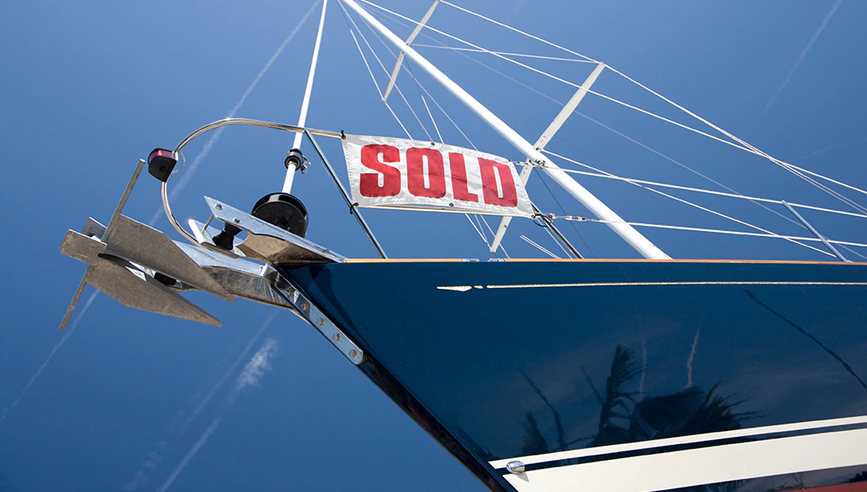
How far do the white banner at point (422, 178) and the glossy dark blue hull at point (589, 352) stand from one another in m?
0.64

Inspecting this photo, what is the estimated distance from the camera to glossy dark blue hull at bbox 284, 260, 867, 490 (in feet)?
7.50

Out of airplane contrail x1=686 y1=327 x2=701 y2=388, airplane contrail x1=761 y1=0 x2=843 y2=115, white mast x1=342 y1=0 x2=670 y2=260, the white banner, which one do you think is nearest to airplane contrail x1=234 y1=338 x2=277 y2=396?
white mast x1=342 y1=0 x2=670 y2=260

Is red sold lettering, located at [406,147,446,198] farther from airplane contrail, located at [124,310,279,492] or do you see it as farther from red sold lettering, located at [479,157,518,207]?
airplane contrail, located at [124,310,279,492]

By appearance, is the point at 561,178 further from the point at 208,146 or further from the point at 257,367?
the point at 208,146

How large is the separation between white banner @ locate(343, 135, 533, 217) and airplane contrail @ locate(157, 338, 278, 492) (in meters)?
6.99

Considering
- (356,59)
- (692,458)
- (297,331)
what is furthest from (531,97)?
(692,458)

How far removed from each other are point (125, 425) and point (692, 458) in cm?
826

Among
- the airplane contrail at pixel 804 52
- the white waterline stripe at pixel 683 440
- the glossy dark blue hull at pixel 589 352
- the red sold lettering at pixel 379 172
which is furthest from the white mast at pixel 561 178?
the airplane contrail at pixel 804 52

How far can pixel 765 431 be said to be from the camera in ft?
8.57

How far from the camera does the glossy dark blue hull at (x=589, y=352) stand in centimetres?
229

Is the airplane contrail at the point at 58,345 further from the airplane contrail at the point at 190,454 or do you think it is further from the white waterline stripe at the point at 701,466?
the white waterline stripe at the point at 701,466

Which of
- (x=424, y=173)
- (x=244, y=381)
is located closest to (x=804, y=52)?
(x=424, y=173)

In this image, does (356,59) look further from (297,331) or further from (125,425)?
(125,425)

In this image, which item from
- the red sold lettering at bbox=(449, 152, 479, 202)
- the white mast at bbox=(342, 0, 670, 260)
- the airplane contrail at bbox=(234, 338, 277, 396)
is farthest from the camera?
the airplane contrail at bbox=(234, 338, 277, 396)
